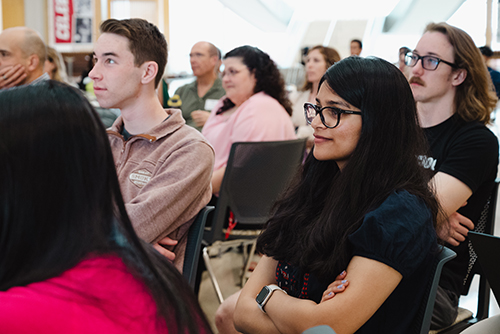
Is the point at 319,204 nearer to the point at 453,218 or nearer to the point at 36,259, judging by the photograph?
the point at 453,218

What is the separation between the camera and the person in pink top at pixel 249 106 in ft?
9.07

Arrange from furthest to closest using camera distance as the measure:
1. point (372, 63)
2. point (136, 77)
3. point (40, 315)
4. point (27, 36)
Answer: point (27, 36) < point (136, 77) < point (372, 63) < point (40, 315)

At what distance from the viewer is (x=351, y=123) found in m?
1.20

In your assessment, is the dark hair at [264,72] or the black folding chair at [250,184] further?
the dark hair at [264,72]

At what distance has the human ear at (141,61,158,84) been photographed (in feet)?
5.79

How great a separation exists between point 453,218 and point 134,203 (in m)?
1.04

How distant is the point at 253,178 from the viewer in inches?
92.5

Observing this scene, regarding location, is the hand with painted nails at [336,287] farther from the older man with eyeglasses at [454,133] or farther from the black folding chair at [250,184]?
the black folding chair at [250,184]

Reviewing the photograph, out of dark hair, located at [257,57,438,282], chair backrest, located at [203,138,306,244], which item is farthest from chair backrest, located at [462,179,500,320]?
chair backrest, located at [203,138,306,244]

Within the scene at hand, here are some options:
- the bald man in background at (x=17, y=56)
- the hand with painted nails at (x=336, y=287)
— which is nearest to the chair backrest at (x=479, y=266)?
the hand with painted nails at (x=336, y=287)

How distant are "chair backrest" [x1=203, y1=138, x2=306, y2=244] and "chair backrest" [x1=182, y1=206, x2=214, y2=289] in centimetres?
71

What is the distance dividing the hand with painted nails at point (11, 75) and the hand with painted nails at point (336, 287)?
2.48 meters

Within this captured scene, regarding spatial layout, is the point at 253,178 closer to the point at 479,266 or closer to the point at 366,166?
the point at 479,266

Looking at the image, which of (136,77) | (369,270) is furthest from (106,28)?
(369,270)
